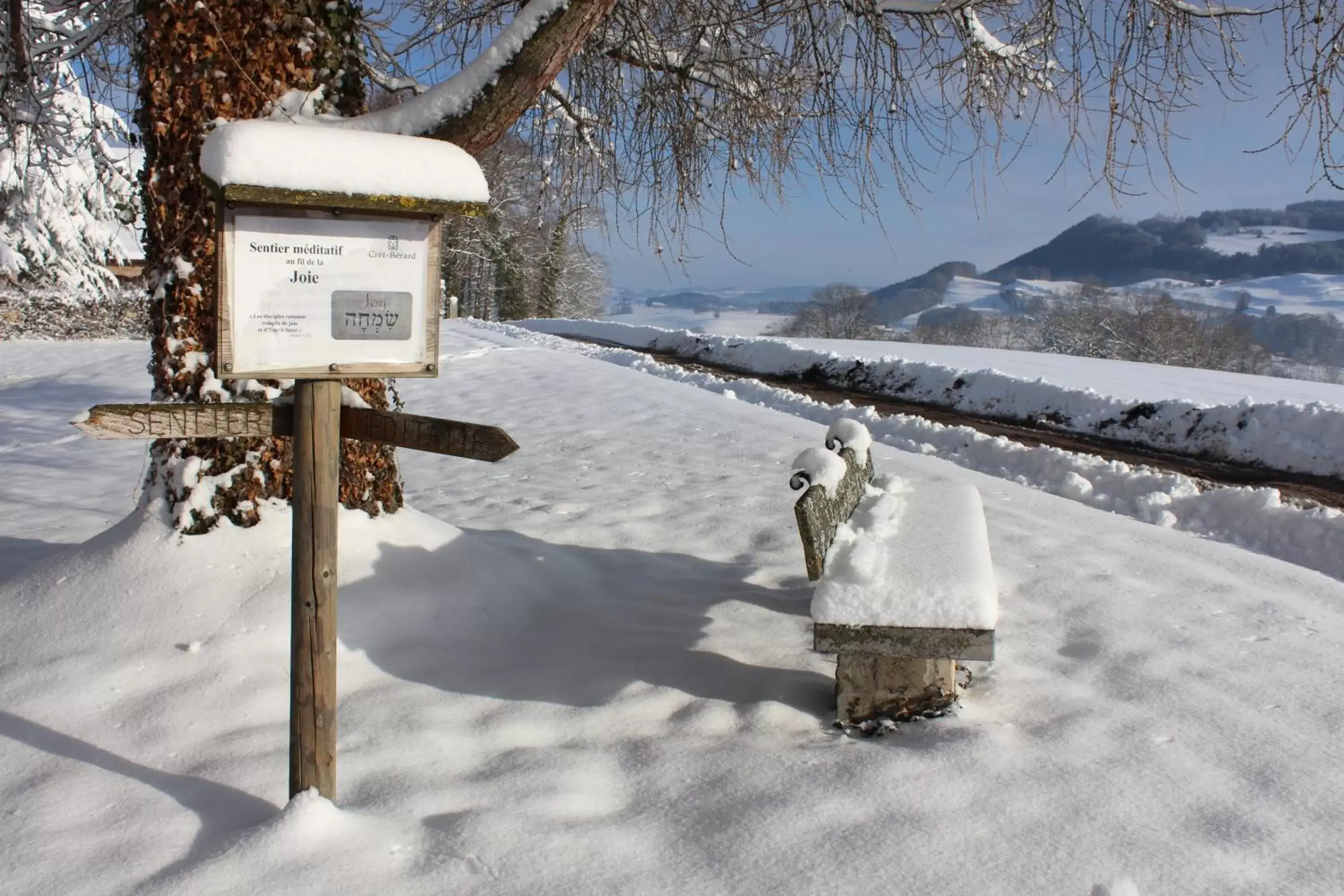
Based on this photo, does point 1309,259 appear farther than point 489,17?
Yes

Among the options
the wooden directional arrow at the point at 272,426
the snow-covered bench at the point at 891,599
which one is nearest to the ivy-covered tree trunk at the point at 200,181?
the wooden directional arrow at the point at 272,426

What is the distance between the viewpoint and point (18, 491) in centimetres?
650

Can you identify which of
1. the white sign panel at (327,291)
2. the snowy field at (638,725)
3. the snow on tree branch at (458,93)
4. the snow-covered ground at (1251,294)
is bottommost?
the snowy field at (638,725)

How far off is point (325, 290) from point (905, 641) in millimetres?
1868

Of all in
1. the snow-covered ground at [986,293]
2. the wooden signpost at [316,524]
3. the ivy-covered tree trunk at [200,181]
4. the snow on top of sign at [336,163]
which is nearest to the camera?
the snow on top of sign at [336,163]

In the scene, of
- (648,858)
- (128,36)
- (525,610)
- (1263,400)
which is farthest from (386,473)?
(1263,400)

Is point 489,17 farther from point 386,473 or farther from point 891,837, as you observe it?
point 891,837

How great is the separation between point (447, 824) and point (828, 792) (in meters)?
1.00

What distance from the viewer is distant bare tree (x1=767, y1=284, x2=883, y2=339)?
87.1 m

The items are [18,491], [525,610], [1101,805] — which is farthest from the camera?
[18,491]

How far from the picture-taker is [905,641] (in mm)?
2727

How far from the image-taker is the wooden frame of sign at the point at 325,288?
7.29 feet

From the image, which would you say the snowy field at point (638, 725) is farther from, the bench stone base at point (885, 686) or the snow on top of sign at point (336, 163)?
the snow on top of sign at point (336, 163)

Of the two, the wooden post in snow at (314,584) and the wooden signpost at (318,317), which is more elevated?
the wooden signpost at (318,317)
